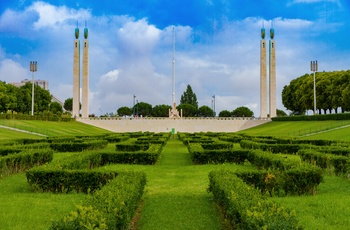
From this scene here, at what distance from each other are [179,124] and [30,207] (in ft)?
243

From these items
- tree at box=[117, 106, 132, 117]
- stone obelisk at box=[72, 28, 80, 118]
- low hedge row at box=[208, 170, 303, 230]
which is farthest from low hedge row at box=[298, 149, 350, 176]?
tree at box=[117, 106, 132, 117]

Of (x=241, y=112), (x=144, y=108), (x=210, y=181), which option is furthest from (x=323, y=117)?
(x=144, y=108)

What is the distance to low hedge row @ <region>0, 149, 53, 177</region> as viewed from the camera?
14234 millimetres

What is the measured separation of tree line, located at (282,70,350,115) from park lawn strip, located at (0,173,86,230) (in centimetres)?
6065

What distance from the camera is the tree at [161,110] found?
406 feet

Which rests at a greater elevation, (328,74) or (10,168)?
(328,74)

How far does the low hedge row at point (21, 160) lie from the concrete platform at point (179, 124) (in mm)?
63655

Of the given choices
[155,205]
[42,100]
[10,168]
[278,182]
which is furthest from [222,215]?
[42,100]

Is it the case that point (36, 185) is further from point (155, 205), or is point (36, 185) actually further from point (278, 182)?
point (278, 182)

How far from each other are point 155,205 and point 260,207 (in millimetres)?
3960

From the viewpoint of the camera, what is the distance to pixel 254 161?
16.8 meters

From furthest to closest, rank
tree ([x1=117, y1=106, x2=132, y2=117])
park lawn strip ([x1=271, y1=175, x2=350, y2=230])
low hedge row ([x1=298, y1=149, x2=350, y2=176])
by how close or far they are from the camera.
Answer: tree ([x1=117, y1=106, x2=132, y2=117])
low hedge row ([x1=298, y1=149, x2=350, y2=176])
park lawn strip ([x1=271, y1=175, x2=350, y2=230])

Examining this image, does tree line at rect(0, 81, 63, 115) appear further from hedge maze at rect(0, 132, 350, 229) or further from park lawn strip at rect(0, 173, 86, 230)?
park lawn strip at rect(0, 173, 86, 230)

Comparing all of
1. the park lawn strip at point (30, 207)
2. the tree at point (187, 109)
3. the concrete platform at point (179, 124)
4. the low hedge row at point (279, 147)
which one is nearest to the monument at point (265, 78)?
the concrete platform at point (179, 124)
